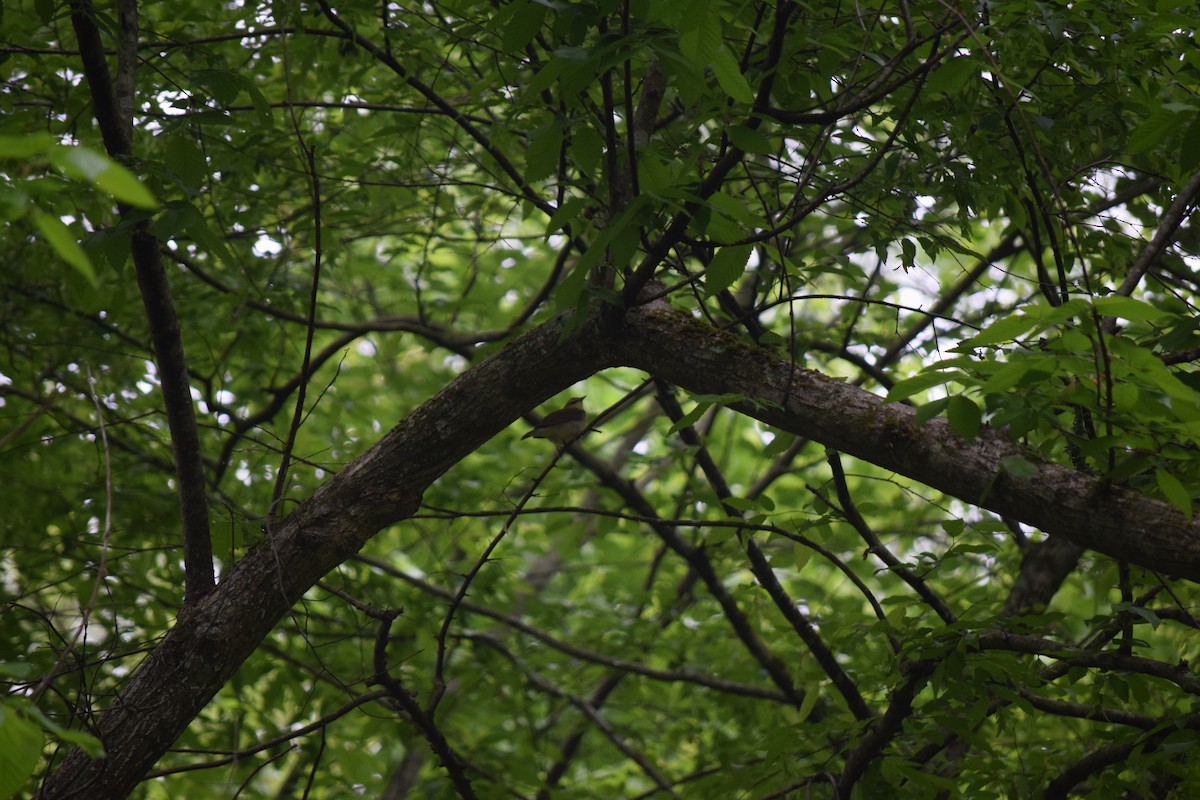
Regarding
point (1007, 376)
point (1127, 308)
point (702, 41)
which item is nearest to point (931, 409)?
point (1007, 376)

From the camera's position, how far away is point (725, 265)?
214cm

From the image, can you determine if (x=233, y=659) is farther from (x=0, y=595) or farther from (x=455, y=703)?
(x=455, y=703)

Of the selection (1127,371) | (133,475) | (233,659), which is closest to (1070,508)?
(1127,371)

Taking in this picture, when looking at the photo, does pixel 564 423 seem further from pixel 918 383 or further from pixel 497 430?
pixel 918 383

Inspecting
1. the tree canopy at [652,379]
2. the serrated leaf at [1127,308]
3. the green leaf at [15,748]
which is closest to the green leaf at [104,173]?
the tree canopy at [652,379]

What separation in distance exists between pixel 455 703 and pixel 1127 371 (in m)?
4.10

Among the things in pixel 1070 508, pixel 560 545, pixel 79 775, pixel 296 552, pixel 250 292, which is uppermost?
pixel 560 545

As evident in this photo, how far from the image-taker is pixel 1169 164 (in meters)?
2.60

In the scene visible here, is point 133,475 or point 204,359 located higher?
point 204,359

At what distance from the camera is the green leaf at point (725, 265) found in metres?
2.13

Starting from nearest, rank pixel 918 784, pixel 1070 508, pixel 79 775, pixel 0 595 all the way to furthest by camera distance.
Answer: pixel 1070 508 → pixel 79 775 → pixel 918 784 → pixel 0 595

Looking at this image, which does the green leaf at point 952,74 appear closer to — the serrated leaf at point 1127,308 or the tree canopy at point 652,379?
the tree canopy at point 652,379

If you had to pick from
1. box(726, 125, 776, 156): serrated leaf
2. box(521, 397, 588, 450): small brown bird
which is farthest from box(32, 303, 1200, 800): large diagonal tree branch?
box(521, 397, 588, 450): small brown bird

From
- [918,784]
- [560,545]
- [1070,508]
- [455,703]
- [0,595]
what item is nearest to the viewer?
[1070,508]
